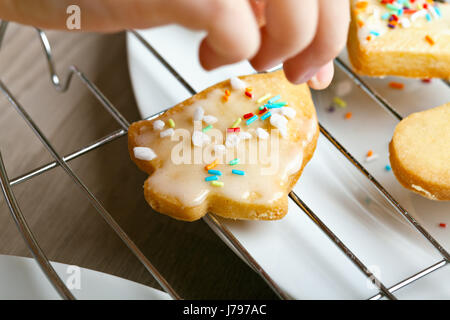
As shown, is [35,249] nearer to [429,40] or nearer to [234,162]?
[234,162]

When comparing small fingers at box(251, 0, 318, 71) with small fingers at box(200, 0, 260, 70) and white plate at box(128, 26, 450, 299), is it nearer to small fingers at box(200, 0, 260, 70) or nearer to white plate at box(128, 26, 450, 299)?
small fingers at box(200, 0, 260, 70)

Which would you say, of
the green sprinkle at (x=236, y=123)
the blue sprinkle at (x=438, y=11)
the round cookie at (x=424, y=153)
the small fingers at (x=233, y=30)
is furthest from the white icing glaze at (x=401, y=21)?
the small fingers at (x=233, y=30)

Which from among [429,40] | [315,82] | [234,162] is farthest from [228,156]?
[429,40]

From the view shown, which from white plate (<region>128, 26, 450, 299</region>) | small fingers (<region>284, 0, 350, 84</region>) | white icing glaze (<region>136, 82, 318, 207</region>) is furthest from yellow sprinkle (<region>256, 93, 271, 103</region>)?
small fingers (<region>284, 0, 350, 84</region>)

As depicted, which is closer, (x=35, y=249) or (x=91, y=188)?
(x=35, y=249)

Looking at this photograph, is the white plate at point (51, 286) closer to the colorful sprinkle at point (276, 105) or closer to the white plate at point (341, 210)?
the white plate at point (341, 210)
